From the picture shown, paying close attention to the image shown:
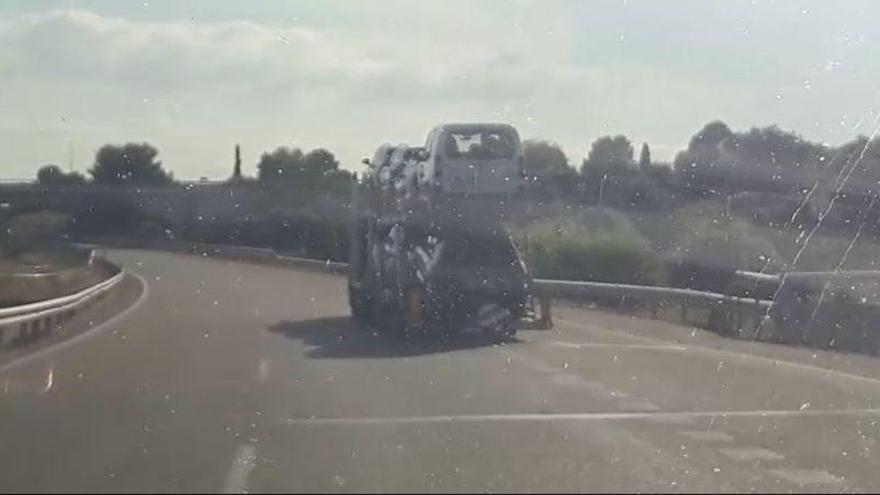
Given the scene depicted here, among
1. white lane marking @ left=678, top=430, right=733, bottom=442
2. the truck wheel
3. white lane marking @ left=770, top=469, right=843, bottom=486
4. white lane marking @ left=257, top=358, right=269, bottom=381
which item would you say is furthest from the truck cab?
white lane marking @ left=770, top=469, right=843, bottom=486

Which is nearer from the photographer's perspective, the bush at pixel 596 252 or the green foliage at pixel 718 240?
the bush at pixel 596 252

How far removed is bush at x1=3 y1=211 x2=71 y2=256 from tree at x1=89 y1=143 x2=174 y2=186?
975mm

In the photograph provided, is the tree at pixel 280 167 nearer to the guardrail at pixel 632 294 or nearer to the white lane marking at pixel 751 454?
the guardrail at pixel 632 294

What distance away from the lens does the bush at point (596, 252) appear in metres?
29.0

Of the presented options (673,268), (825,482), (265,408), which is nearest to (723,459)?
(825,482)

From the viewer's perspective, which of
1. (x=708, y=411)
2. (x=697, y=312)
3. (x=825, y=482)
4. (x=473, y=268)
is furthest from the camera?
(x=697, y=312)

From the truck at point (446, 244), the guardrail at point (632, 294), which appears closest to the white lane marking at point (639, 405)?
the truck at point (446, 244)

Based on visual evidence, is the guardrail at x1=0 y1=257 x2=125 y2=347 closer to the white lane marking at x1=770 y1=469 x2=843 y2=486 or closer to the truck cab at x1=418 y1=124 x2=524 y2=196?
the truck cab at x1=418 y1=124 x2=524 y2=196

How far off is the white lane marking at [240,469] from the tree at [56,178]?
23.1 feet

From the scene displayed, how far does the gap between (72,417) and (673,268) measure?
1878 centimetres

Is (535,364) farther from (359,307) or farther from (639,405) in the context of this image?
(359,307)

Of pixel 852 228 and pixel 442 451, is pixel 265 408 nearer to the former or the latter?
pixel 442 451

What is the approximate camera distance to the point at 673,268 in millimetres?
32219

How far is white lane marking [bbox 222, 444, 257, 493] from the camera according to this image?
1041cm
